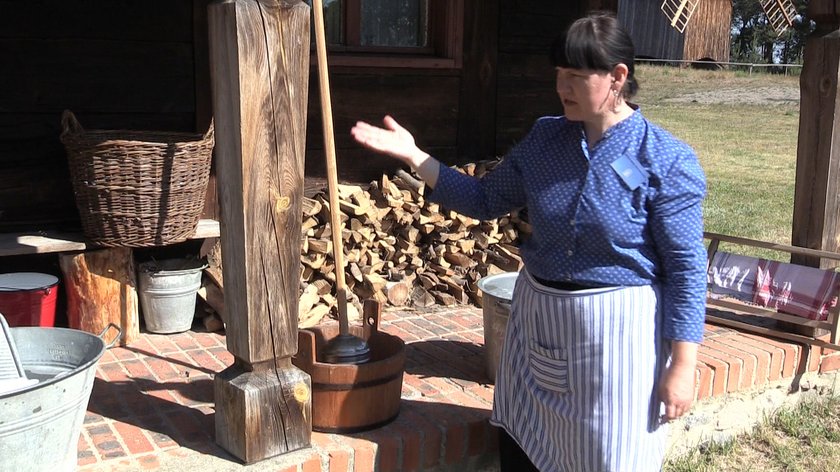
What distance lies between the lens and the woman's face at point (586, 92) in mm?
2252

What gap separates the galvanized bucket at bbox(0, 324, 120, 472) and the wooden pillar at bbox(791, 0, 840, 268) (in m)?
3.32

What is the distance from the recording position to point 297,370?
9.57 ft

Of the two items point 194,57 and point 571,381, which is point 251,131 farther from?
point 194,57

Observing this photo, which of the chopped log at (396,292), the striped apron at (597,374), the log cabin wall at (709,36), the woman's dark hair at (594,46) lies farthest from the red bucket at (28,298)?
the log cabin wall at (709,36)

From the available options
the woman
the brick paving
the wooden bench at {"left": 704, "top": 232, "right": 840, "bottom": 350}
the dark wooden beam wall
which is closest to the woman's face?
the woman

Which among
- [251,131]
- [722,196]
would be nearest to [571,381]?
[251,131]

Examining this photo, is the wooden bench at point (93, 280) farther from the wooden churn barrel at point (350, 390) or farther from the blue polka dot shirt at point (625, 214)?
the blue polka dot shirt at point (625, 214)

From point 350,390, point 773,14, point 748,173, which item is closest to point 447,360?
point 350,390

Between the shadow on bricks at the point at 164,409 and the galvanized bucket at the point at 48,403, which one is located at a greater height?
the galvanized bucket at the point at 48,403

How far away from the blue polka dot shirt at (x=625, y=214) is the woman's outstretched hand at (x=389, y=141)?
1.23 ft

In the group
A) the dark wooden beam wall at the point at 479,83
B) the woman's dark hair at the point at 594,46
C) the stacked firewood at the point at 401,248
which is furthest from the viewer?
the dark wooden beam wall at the point at 479,83

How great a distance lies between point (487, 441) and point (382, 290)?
159 centimetres

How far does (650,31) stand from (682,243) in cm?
2658

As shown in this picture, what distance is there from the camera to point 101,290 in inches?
158
